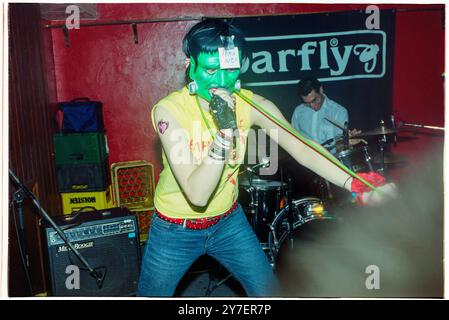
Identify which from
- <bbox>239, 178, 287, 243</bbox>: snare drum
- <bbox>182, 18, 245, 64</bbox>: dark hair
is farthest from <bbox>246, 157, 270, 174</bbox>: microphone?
<bbox>182, 18, 245, 64</bbox>: dark hair

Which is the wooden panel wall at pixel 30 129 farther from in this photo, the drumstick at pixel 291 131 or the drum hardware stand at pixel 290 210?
the drum hardware stand at pixel 290 210

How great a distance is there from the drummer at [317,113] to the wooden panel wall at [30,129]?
2660 mm

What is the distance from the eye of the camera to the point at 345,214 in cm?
358

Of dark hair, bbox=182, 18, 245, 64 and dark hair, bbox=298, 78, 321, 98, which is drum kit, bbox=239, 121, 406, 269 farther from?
dark hair, bbox=182, 18, 245, 64

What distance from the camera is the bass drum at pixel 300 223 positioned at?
3.57 metres

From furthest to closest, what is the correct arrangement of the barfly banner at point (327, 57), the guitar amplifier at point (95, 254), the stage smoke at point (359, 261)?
the barfly banner at point (327, 57) → the stage smoke at point (359, 261) → the guitar amplifier at point (95, 254)

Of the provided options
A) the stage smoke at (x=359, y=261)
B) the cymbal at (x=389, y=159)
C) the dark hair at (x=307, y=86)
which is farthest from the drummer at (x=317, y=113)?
the stage smoke at (x=359, y=261)

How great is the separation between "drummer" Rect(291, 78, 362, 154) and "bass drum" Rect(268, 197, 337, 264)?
4.06 feet

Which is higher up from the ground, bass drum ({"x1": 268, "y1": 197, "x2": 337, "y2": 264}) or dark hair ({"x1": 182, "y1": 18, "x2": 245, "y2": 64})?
dark hair ({"x1": 182, "y1": 18, "x2": 245, "y2": 64})

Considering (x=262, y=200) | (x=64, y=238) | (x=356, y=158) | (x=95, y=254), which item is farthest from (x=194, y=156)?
(x=356, y=158)

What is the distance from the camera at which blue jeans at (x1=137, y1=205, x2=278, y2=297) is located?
207cm
